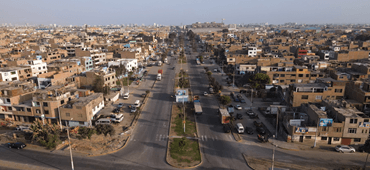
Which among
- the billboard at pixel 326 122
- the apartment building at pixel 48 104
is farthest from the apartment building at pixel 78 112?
the billboard at pixel 326 122

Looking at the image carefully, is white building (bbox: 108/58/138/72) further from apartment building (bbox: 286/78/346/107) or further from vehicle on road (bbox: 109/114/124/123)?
apartment building (bbox: 286/78/346/107)

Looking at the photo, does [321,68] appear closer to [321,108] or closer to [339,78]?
[339,78]

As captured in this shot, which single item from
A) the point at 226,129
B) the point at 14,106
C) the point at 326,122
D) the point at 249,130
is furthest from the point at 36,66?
the point at 326,122

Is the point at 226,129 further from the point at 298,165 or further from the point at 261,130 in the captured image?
the point at 298,165

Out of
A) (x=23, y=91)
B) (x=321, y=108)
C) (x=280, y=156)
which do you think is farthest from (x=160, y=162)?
(x=23, y=91)

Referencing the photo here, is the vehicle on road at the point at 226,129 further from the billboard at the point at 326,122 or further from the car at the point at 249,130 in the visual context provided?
the billboard at the point at 326,122
